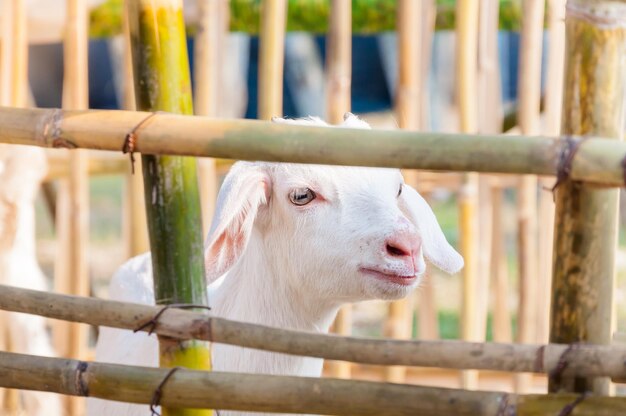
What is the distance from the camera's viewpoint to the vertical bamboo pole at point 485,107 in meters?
3.27

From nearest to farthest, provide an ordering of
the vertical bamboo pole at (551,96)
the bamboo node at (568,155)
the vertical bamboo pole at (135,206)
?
1. the bamboo node at (568,155)
2. the vertical bamboo pole at (551,96)
3. the vertical bamboo pole at (135,206)

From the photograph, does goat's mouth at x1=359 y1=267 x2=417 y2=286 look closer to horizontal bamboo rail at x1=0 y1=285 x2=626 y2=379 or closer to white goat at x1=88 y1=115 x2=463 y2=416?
white goat at x1=88 y1=115 x2=463 y2=416

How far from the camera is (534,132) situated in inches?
131

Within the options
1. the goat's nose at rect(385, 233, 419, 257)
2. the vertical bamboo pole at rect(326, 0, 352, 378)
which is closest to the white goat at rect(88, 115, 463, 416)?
the goat's nose at rect(385, 233, 419, 257)

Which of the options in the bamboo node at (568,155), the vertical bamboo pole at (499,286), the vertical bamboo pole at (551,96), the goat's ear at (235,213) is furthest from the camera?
the vertical bamboo pole at (499,286)

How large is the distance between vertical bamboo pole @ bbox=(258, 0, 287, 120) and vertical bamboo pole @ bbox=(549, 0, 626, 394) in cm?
184

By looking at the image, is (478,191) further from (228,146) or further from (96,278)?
(96,278)

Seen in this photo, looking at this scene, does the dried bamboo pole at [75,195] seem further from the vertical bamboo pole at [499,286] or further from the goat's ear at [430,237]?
the vertical bamboo pole at [499,286]

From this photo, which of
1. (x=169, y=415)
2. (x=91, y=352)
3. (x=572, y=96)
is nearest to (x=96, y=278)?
(x=91, y=352)

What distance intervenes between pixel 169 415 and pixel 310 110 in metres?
6.91

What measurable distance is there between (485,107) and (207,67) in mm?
1024

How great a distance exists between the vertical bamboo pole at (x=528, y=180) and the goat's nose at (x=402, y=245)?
4.61 ft

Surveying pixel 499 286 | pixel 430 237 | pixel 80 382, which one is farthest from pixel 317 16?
pixel 80 382

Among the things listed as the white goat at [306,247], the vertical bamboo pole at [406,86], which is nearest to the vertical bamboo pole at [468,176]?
the vertical bamboo pole at [406,86]
